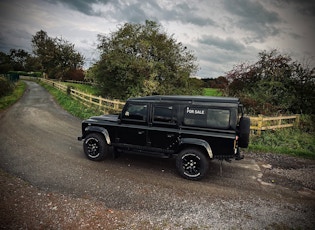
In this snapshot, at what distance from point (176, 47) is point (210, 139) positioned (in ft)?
43.0

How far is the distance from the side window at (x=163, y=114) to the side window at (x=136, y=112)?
31 centimetres

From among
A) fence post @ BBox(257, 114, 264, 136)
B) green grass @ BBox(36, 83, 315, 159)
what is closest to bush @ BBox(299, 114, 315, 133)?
green grass @ BBox(36, 83, 315, 159)

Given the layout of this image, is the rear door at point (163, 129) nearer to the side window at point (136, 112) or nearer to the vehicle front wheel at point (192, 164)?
the side window at point (136, 112)

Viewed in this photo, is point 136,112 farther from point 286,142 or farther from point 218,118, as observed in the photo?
point 286,142

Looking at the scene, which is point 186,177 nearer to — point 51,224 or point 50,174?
point 51,224

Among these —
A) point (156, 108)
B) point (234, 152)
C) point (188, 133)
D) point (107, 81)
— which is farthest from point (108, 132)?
point (107, 81)

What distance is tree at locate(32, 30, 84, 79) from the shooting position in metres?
43.6

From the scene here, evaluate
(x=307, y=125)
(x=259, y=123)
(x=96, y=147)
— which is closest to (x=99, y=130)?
(x=96, y=147)

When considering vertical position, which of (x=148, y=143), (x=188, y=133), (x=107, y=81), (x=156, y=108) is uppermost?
(x=107, y=81)

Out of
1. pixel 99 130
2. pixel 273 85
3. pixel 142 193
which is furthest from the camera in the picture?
pixel 273 85

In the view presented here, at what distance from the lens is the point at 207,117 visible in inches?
214

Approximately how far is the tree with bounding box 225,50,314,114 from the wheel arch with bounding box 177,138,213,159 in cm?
870

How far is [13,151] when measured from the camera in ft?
22.7

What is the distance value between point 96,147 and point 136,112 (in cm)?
178
